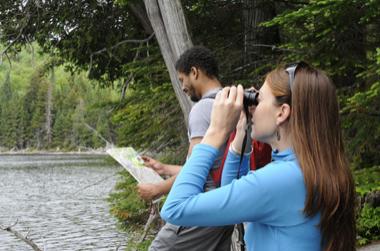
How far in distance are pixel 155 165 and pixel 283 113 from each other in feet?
6.20

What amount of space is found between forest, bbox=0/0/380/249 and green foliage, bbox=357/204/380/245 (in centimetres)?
2

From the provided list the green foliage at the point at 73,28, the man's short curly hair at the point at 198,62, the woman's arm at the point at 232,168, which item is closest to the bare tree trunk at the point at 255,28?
the green foliage at the point at 73,28

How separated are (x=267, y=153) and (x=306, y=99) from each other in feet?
1.82

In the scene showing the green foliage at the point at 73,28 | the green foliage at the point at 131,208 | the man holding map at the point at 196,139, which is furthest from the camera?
the green foliage at the point at 131,208

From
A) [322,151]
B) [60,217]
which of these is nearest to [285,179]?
[322,151]

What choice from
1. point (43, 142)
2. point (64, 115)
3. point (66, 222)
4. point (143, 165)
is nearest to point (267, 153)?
point (143, 165)

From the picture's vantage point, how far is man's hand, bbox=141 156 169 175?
361cm

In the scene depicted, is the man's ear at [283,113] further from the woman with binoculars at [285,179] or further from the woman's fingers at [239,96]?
the woman's fingers at [239,96]

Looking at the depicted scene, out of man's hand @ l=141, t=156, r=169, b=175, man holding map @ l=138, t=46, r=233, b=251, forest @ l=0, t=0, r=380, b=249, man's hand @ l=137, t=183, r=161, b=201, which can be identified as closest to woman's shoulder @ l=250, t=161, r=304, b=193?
man holding map @ l=138, t=46, r=233, b=251

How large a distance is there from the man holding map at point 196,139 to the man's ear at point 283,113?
1065mm

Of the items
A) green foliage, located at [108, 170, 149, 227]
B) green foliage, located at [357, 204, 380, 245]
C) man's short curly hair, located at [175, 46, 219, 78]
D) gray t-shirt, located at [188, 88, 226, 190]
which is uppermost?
man's short curly hair, located at [175, 46, 219, 78]

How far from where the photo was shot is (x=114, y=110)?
889 centimetres

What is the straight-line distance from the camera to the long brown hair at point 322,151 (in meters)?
1.74

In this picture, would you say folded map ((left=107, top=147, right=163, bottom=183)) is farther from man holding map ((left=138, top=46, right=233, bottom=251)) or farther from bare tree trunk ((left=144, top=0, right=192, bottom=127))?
bare tree trunk ((left=144, top=0, right=192, bottom=127))
